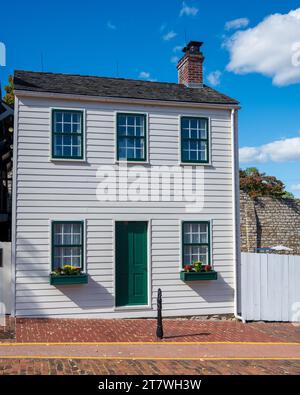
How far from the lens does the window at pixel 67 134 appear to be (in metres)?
12.0

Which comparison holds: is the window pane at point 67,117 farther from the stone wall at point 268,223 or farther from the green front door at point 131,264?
the stone wall at point 268,223

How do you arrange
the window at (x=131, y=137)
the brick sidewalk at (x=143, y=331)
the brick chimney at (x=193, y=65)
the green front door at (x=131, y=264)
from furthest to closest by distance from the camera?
1. the brick chimney at (x=193, y=65)
2. the window at (x=131, y=137)
3. the green front door at (x=131, y=264)
4. the brick sidewalk at (x=143, y=331)

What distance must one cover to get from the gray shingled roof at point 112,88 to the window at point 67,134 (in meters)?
0.61

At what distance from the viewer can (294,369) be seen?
8000 millimetres

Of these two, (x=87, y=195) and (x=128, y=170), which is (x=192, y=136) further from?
(x=87, y=195)

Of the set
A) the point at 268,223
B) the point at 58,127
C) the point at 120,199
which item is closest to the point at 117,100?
the point at 58,127

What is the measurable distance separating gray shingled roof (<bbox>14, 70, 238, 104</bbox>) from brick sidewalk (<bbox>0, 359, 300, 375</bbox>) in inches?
280

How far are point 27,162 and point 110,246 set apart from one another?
123 inches

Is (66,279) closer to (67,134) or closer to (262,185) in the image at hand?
(67,134)

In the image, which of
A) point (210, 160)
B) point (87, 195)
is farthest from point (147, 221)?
point (210, 160)

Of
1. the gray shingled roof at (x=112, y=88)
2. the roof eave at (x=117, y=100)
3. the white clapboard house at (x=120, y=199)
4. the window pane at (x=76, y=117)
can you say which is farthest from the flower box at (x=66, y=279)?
the gray shingled roof at (x=112, y=88)

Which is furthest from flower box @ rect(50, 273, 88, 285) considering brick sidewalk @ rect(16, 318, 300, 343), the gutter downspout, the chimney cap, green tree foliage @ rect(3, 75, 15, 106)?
green tree foliage @ rect(3, 75, 15, 106)

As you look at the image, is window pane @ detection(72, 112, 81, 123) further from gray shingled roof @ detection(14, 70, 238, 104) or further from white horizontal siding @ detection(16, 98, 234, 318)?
gray shingled roof @ detection(14, 70, 238, 104)
